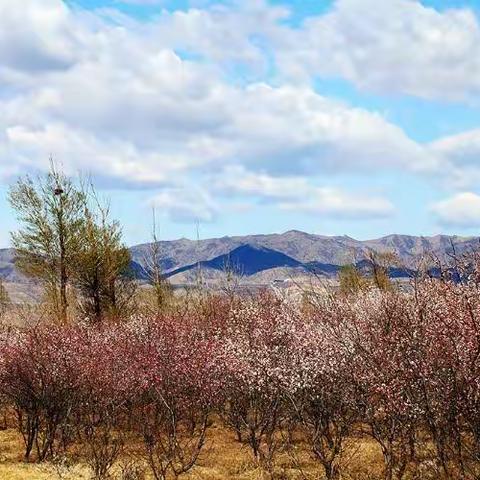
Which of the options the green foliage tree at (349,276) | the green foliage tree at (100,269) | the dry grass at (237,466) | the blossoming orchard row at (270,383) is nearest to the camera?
the blossoming orchard row at (270,383)

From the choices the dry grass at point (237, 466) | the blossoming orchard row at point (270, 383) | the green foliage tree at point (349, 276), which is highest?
the green foliage tree at point (349, 276)

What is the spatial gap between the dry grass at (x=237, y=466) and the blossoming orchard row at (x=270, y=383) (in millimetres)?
585

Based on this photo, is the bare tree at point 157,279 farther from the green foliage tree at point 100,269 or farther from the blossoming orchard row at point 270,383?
the blossoming orchard row at point 270,383

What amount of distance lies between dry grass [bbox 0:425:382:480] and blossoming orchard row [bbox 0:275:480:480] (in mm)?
585

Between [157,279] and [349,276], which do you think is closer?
[157,279]

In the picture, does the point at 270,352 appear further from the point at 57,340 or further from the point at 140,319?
the point at 140,319

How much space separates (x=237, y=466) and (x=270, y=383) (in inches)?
152

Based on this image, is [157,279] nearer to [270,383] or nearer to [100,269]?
[100,269]

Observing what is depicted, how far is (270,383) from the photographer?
64.6 ft

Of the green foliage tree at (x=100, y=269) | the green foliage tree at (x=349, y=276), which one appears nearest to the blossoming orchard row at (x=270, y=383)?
the green foliage tree at (x=100, y=269)

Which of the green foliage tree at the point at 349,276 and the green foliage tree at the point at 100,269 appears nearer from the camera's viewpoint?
the green foliage tree at the point at 100,269

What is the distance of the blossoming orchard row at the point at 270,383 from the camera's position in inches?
491

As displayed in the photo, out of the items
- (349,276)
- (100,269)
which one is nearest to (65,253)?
(100,269)

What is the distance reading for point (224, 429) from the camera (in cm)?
2902
